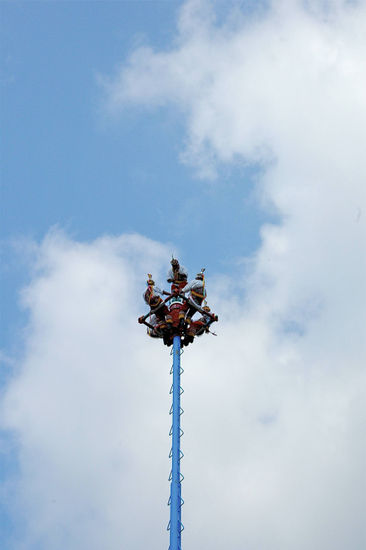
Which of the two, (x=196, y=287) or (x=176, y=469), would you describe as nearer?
(x=176, y=469)

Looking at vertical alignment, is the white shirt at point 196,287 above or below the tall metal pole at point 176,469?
above

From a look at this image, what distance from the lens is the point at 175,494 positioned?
136 feet

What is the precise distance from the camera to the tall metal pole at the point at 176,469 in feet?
132

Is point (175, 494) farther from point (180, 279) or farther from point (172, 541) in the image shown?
point (180, 279)

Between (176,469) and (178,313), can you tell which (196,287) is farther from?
(176,469)

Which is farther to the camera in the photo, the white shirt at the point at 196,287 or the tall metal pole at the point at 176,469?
the white shirt at the point at 196,287

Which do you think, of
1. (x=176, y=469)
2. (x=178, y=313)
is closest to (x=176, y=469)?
(x=176, y=469)

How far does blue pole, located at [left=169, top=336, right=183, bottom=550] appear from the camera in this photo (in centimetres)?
4012

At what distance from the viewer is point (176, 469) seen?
1665 inches

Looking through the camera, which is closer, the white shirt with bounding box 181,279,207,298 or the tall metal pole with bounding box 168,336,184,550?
the tall metal pole with bounding box 168,336,184,550

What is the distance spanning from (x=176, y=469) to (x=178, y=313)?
11.3 metres

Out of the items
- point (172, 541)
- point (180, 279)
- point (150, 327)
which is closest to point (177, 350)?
point (150, 327)

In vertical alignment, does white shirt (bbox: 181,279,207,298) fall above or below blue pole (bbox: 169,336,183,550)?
above

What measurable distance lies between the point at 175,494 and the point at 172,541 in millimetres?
2485
